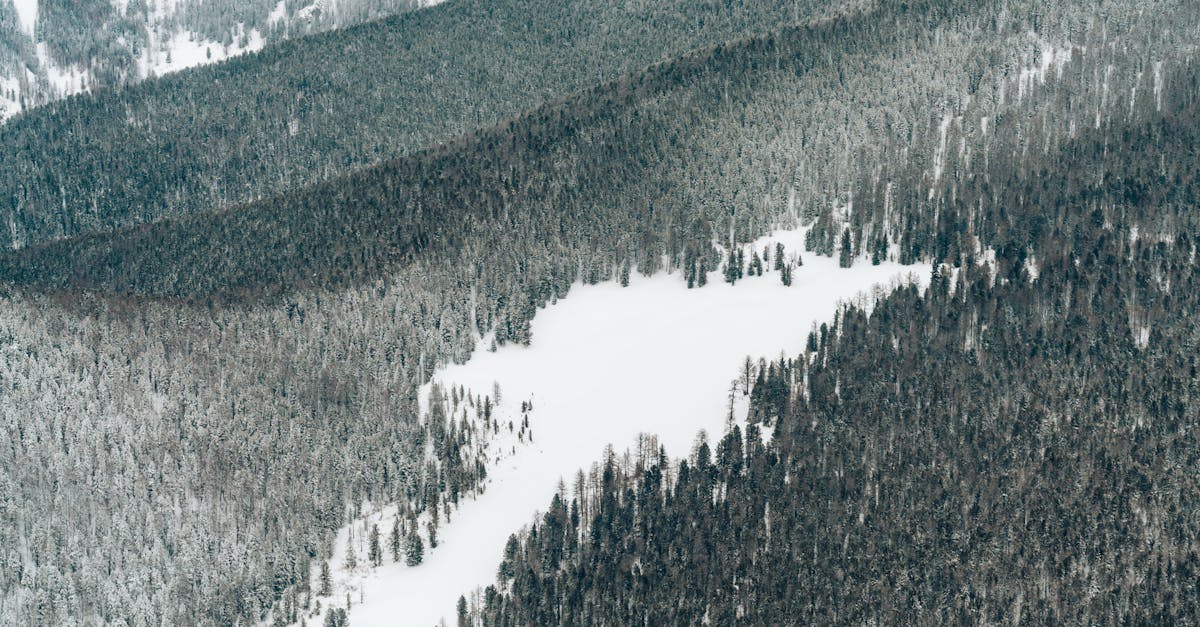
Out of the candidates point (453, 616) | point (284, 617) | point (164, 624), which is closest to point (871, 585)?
point (453, 616)

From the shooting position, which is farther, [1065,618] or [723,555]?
[723,555]

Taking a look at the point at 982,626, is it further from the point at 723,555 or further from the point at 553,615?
the point at 553,615

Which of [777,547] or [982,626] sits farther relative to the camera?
[777,547]

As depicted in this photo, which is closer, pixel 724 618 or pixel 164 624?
pixel 724 618

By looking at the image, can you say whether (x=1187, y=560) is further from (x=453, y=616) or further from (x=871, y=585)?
(x=453, y=616)

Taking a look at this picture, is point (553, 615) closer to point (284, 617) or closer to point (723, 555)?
point (723, 555)

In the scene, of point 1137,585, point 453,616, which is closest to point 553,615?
point 453,616

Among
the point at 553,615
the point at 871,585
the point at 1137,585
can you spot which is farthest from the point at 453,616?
the point at 1137,585
